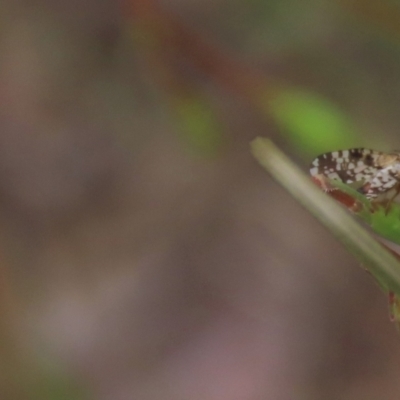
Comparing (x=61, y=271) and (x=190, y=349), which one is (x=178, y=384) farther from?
(x=61, y=271)

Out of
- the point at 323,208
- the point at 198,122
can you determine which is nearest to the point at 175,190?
the point at 198,122

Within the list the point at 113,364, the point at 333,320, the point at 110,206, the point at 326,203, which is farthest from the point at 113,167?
the point at 326,203

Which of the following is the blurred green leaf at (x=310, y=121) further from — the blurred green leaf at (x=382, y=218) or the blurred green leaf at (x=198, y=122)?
the blurred green leaf at (x=382, y=218)

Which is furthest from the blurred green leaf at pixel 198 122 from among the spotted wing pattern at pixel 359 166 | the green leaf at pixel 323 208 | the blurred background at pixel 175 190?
the green leaf at pixel 323 208

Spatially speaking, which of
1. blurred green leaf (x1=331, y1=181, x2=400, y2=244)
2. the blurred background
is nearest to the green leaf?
blurred green leaf (x1=331, y1=181, x2=400, y2=244)

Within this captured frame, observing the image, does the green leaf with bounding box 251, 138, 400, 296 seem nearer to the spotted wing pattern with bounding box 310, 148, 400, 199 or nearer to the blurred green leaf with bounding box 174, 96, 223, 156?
the spotted wing pattern with bounding box 310, 148, 400, 199
